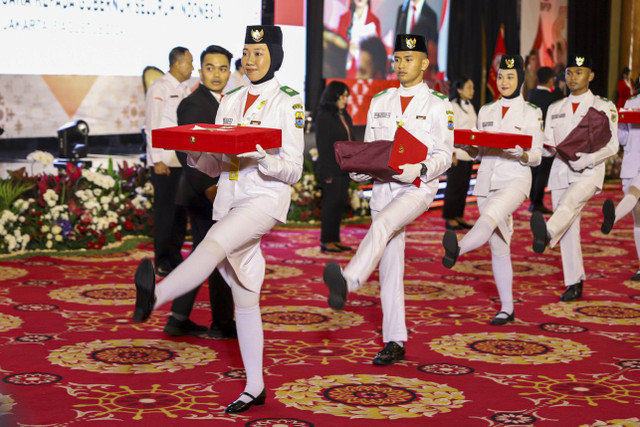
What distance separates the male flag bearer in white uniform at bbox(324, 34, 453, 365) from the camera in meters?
4.48

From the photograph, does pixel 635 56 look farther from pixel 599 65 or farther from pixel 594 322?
pixel 594 322

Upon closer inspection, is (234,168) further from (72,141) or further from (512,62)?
(72,141)

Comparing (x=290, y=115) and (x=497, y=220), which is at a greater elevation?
(x=290, y=115)

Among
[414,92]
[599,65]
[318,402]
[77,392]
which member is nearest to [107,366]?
[77,392]

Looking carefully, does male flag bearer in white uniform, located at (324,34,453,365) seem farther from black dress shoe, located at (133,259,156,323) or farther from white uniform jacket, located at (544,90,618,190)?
white uniform jacket, located at (544,90,618,190)

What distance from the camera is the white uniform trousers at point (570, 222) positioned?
6.04 metres

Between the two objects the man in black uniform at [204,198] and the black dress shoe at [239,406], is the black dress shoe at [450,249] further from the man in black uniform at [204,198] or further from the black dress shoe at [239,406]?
the black dress shoe at [239,406]

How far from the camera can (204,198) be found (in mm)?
5145

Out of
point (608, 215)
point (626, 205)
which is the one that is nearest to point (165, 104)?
point (608, 215)

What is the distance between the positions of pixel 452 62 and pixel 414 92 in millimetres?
10467

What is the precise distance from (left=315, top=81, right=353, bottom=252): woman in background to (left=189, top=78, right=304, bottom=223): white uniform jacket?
4138mm

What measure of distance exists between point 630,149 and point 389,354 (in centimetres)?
352

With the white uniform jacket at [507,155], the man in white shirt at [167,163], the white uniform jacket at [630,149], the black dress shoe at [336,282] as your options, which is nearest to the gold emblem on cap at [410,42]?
the white uniform jacket at [507,155]

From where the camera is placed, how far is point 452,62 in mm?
14859
